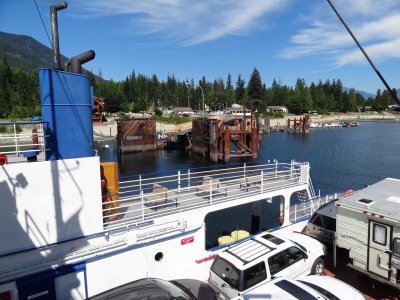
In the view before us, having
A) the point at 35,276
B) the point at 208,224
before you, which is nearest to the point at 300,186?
the point at 208,224

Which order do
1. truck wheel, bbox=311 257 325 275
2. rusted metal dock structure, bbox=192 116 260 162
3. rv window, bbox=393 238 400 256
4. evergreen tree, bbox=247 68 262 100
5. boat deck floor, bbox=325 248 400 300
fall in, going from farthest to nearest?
evergreen tree, bbox=247 68 262 100, rusted metal dock structure, bbox=192 116 260 162, truck wheel, bbox=311 257 325 275, boat deck floor, bbox=325 248 400 300, rv window, bbox=393 238 400 256

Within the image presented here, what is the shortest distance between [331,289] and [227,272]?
2.48 meters

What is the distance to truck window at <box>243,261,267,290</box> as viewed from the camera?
7102 millimetres

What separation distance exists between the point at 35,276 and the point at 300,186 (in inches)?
401

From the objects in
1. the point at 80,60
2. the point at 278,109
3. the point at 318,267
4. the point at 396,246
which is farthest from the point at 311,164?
the point at 278,109

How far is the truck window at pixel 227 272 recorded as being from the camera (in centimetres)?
715

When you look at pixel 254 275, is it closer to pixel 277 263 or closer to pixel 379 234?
pixel 277 263

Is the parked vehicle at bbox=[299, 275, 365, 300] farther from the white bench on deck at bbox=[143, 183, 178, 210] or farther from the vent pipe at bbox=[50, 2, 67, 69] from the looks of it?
the vent pipe at bbox=[50, 2, 67, 69]

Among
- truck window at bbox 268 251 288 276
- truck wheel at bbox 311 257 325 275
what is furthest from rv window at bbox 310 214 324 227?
truck window at bbox 268 251 288 276

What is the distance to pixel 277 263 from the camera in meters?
7.81

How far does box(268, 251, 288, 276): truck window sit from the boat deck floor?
262 cm

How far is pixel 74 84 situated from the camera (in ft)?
23.5

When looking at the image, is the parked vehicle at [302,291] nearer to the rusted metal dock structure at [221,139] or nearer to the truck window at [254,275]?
the truck window at [254,275]

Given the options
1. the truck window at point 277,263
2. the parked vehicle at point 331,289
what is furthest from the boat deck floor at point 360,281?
the truck window at point 277,263
